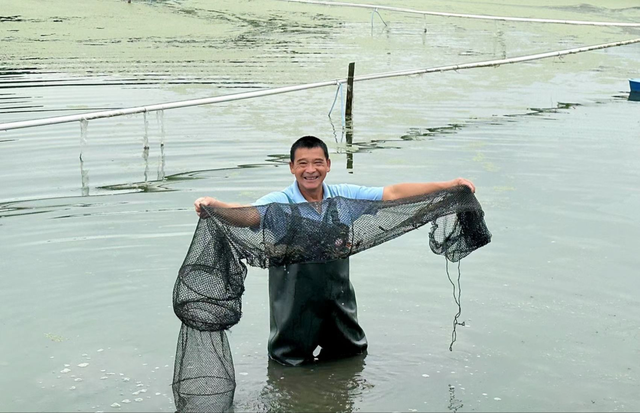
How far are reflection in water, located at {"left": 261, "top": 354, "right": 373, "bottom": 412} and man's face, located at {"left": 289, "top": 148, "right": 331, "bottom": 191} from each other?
1.12m

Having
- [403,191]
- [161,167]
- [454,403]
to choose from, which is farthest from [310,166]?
[161,167]

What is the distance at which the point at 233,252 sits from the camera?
547 centimetres

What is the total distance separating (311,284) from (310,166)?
648 mm

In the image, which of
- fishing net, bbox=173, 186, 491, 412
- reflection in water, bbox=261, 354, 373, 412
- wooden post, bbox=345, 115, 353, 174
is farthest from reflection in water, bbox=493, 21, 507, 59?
fishing net, bbox=173, 186, 491, 412

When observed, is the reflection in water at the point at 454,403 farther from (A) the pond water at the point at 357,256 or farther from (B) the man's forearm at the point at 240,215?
(B) the man's forearm at the point at 240,215

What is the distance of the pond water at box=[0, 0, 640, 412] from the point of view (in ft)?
19.3

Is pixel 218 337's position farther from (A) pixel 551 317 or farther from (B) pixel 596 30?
(B) pixel 596 30

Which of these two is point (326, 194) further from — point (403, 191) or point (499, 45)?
point (499, 45)

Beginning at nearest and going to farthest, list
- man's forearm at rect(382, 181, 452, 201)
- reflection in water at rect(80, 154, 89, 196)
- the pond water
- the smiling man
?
the smiling man → man's forearm at rect(382, 181, 452, 201) → the pond water → reflection in water at rect(80, 154, 89, 196)

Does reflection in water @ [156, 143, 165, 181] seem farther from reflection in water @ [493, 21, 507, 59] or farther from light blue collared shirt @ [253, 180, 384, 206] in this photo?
reflection in water @ [493, 21, 507, 59]

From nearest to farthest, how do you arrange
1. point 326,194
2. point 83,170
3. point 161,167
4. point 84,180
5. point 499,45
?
point 326,194
point 84,180
point 83,170
point 161,167
point 499,45

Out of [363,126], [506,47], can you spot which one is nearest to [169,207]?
[363,126]

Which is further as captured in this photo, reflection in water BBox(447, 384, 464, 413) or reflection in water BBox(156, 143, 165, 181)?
reflection in water BBox(156, 143, 165, 181)

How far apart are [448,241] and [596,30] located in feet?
88.9
